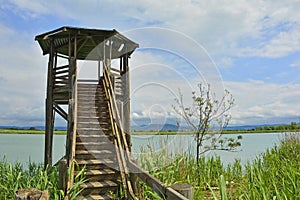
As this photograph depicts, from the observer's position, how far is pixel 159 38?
5.64m

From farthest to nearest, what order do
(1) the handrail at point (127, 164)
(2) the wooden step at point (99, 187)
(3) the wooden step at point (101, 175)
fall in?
(3) the wooden step at point (101, 175), (2) the wooden step at point (99, 187), (1) the handrail at point (127, 164)

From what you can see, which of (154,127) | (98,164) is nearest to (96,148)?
(98,164)

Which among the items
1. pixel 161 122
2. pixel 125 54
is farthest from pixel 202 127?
pixel 125 54

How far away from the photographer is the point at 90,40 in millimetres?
10211

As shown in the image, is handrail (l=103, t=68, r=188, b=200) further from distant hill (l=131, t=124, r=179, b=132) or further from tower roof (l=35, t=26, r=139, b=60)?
tower roof (l=35, t=26, r=139, b=60)

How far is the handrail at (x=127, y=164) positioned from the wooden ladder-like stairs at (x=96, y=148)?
1.10 ft

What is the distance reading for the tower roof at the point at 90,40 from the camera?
9.27 meters

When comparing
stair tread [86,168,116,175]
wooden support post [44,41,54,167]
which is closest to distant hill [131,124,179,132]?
stair tread [86,168,116,175]

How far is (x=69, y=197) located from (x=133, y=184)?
1025 mm

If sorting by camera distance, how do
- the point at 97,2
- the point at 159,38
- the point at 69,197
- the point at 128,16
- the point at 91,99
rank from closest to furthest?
1. the point at 69,197
2. the point at 128,16
3. the point at 97,2
4. the point at 159,38
5. the point at 91,99

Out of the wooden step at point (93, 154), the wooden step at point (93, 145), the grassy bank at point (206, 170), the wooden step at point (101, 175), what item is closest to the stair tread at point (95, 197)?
the wooden step at point (101, 175)

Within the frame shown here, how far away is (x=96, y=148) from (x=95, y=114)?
5.96 feet

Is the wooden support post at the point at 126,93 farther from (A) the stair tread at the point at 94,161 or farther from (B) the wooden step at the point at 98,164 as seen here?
(B) the wooden step at the point at 98,164

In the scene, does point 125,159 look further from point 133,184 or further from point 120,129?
point 120,129
